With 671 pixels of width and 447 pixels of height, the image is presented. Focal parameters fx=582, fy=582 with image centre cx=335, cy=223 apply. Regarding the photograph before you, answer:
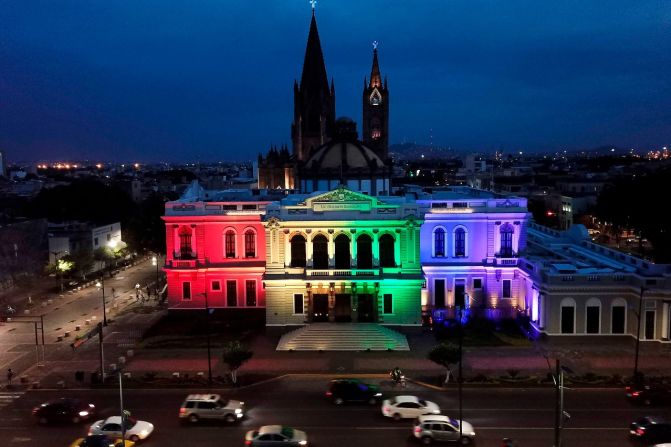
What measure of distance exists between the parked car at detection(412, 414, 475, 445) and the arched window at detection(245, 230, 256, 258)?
26.1 meters

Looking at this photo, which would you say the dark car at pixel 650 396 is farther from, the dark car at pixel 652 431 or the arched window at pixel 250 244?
the arched window at pixel 250 244

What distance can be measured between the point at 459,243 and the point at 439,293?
4.46 meters

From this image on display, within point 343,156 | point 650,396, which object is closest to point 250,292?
point 343,156

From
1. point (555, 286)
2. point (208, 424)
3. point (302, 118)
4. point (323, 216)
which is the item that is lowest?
point (208, 424)

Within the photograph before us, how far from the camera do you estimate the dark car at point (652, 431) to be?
25.7 m

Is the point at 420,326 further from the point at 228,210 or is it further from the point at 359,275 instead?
the point at 228,210

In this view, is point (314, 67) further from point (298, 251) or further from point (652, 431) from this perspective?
point (652, 431)

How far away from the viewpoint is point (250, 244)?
49.4m

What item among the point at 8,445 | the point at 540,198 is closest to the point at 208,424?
the point at 8,445

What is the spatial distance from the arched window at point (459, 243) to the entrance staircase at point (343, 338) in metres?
9.16

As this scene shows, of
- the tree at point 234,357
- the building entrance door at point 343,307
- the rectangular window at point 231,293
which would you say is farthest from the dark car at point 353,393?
the rectangular window at point 231,293

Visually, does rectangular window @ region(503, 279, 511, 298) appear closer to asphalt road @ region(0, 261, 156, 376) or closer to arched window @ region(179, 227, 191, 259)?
arched window @ region(179, 227, 191, 259)

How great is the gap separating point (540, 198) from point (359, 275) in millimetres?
72810

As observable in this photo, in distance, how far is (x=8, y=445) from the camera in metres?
26.8
